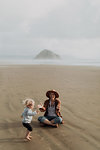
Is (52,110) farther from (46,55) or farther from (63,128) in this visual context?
(46,55)

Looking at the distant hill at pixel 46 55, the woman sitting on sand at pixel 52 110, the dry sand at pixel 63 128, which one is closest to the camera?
the dry sand at pixel 63 128

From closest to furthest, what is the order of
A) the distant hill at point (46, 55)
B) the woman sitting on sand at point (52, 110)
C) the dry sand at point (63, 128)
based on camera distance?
the dry sand at point (63, 128)
the woman sitting on sand at point (52, 110)
the distant hill at point (46, 55)

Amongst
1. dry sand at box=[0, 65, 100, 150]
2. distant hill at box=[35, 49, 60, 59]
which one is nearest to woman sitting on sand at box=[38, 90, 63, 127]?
dry sand at box=[0, 65, 100, 150]

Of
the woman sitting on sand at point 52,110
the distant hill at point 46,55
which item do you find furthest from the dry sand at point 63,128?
the distant hill at point 46,55

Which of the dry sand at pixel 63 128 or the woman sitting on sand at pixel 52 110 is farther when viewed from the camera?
the woman sitting on sand at pixel 52 110

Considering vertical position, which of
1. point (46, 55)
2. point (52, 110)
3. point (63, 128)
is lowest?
point (63, 128)

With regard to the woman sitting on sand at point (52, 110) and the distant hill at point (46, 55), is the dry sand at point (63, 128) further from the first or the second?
the distant hill at point (46, 55)

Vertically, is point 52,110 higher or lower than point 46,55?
lower

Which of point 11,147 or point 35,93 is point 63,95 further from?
point 11,147

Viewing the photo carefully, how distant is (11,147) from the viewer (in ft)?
15.8

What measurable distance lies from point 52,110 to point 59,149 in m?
1.81

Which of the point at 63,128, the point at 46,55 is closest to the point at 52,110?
the point at 63,128

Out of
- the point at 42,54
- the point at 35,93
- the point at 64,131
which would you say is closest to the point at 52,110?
the point at 64,131

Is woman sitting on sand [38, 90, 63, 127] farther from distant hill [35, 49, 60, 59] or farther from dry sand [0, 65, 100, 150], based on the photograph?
distant hill [35, 49, 60, 59]
